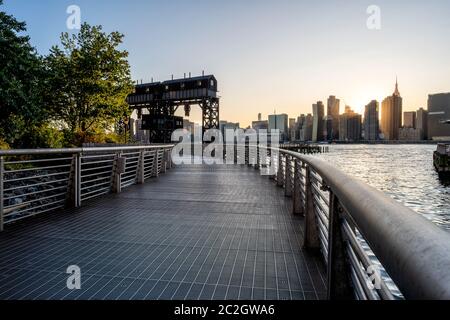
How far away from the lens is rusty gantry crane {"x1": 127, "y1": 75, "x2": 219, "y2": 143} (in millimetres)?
50344

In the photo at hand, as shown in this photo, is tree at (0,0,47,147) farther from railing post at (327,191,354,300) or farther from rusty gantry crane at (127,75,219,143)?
rusty gantry crane at (127,75,219,143)

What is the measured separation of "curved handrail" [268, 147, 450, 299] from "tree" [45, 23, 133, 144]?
2202 cm

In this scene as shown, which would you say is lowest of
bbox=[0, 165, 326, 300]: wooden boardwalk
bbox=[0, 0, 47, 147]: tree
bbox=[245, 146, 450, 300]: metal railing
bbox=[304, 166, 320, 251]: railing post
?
bbox=[0, 165, 326, 300]: wooden boardwalk

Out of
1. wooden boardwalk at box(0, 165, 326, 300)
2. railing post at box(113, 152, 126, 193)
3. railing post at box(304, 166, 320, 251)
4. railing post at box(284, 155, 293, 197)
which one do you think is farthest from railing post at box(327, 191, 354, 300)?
railing post at box(113, 152, 126, 193)

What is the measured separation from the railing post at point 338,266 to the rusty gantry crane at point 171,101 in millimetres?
46490

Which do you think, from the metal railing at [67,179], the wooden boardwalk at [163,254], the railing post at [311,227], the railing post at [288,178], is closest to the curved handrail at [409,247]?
the wooden boardwalk at [163,254]

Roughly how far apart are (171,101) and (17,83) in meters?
40.8

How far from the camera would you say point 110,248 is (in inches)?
162

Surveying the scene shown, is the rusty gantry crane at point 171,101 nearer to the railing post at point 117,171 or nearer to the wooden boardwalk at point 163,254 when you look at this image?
the railing post at point 117,171

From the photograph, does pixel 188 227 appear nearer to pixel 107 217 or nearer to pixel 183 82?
pixel 107 217

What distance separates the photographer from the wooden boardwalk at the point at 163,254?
2.97 meters

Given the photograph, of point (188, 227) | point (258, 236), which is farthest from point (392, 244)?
point (188, 227)

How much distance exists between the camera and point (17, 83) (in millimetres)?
15906
